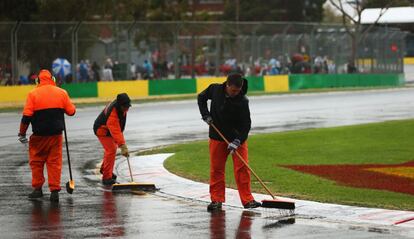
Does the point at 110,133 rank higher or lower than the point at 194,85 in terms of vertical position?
higher

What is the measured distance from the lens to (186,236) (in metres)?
9.84

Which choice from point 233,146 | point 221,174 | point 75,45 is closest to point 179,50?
point 75,45

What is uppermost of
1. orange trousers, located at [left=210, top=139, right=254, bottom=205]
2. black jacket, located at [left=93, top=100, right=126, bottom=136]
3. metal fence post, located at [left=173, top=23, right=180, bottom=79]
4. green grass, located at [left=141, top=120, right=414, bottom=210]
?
metal fence post, located at [left=173, top=23, right=180, bottom=79]

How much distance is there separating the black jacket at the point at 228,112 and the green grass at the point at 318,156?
5.06 ft

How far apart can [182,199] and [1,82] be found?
2390 cm

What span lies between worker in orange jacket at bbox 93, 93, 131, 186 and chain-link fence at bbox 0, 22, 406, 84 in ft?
71.6

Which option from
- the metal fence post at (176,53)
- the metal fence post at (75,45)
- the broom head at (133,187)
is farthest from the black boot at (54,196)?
the metal fence post at (176,53)

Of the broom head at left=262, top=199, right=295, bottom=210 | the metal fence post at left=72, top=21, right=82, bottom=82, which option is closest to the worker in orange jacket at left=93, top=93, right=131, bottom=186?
the broom head at left=262, top=199, right=295, bottom=210

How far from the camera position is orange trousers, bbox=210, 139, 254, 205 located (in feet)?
38.4

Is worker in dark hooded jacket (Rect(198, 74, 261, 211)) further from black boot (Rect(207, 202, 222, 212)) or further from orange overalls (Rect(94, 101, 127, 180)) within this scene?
orange overalls (Rect(94, 101, 127, 180))

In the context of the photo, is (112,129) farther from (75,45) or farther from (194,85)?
(194,85)

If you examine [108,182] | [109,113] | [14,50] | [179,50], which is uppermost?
[14,50]

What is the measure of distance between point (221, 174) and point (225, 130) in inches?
21.3

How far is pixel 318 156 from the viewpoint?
18.0 metres
